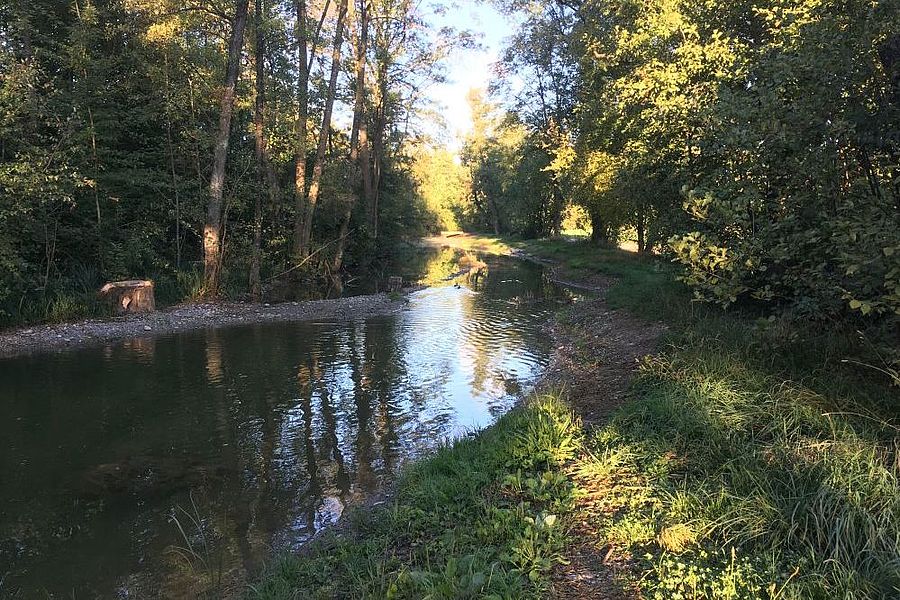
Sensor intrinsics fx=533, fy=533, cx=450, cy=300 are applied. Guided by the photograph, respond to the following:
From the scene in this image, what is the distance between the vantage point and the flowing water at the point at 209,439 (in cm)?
459

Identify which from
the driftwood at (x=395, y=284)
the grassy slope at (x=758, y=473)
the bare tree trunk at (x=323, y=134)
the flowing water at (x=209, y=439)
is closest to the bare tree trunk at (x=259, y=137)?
the bare tree trunk at (x=323, y=134)

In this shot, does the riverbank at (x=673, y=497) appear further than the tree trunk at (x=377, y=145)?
No

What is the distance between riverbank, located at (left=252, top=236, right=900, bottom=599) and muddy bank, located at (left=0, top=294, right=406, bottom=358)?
10.1 meters

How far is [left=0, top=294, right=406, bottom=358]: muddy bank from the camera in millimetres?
11539

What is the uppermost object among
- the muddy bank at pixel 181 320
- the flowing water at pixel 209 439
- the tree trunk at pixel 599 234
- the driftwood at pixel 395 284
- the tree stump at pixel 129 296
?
the tree trunk at pixel 599 234

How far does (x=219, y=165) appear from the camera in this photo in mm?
16156

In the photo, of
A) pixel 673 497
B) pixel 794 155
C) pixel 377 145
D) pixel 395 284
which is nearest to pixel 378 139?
pixel 377 145

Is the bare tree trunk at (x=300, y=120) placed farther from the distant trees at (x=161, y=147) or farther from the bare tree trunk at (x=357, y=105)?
the bare tree trunk at (x=357, y=105)

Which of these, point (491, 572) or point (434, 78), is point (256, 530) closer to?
point (491, 572)

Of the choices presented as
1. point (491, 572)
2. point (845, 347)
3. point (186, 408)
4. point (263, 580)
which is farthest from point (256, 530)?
point (845, 347)

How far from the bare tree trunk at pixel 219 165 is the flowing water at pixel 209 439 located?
3.78 metres

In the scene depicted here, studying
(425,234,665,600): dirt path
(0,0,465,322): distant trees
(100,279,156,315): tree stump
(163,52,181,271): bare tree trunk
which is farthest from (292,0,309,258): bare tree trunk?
(425,234,665,600): dirt path

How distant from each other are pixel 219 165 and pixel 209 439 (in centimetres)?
1152

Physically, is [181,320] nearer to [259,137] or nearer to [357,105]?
[259,137]
